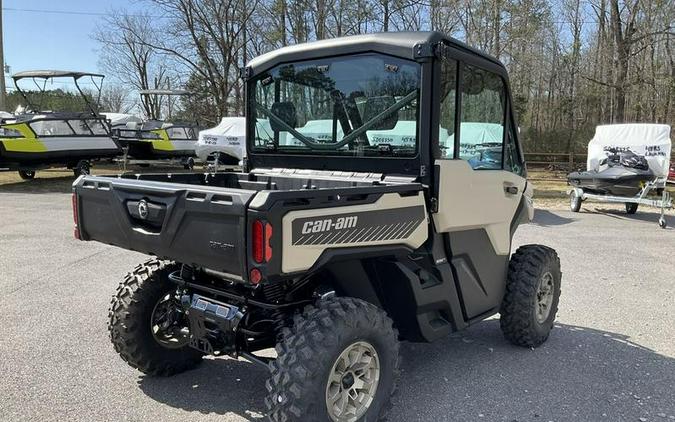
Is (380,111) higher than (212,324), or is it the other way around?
(380,111)

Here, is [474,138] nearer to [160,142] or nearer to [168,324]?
[168,324]

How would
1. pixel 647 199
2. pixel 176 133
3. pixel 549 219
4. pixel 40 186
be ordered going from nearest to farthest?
1. pixel 549 219
2. pixel 647 199
3. pixel 40 186
4. pixel 176 133

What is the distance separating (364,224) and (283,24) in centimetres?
2659

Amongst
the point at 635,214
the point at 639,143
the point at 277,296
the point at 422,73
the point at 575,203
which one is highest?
the point at 422,73

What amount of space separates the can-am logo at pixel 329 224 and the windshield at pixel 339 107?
84 centimetres

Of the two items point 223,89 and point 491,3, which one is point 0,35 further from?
point 491,3

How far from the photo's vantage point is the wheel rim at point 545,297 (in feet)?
14.9

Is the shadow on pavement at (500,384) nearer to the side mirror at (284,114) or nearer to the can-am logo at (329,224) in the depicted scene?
the can-am logo at (329,224)

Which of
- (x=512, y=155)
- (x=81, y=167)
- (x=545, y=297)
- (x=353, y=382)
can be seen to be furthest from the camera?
(x=81, y=167)

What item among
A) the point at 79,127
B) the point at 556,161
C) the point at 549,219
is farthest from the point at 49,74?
the point at 556,161

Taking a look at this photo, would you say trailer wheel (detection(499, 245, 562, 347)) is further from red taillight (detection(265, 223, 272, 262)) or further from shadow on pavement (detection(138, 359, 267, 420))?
red taillight (detection(265, 223, 272, 262))

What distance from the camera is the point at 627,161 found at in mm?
13242

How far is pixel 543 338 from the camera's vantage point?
4512 mm

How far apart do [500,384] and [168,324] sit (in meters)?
2.33
